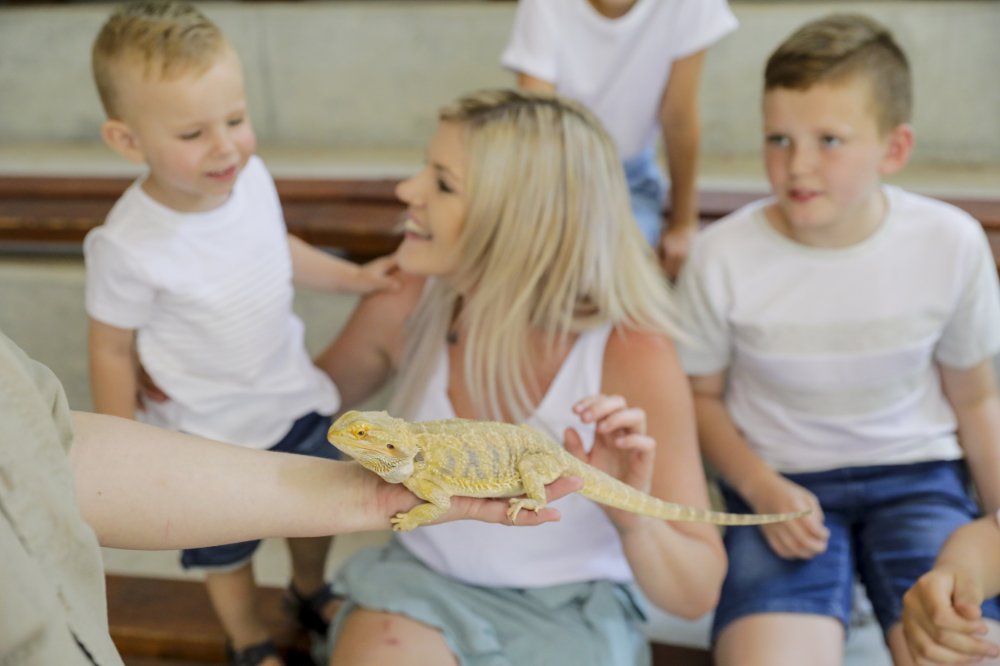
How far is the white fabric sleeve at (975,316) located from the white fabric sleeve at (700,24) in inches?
27.6

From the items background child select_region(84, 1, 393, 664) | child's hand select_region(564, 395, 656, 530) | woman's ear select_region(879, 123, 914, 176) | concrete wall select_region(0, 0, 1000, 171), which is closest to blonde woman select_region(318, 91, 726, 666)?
child's hand select_region(564, 395, 656, 530)

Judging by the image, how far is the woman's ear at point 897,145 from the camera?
161 centimetres

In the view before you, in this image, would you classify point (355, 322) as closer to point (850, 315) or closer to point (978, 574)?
point (850, 315)

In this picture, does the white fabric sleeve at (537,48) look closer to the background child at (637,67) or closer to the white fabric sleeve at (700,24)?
the background child at (637,67)

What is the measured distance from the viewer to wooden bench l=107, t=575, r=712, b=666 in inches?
70.1

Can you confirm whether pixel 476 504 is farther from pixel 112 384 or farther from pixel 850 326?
pixel 850 326

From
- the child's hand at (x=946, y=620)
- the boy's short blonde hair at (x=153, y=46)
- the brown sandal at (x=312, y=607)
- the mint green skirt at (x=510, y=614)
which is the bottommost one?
the brown sandal at (x=312, y=607)

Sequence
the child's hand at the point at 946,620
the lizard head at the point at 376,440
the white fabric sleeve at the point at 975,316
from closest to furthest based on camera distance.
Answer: the lizard head at the point at 376,440, the child's hand at the point at 946,620, the white fabric sleeve at the point at 975,316

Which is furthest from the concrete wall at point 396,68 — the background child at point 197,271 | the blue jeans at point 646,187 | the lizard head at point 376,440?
the lizard head at point 376,440

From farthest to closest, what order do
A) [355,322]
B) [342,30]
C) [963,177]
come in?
[342,30]
[963,177]
[355,322]

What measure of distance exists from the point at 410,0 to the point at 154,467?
214cm

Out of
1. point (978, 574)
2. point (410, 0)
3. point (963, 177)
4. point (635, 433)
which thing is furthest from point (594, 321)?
point (410, 0)

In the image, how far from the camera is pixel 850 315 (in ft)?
5.32

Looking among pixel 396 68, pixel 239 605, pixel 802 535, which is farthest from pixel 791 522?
pixel 396 68
